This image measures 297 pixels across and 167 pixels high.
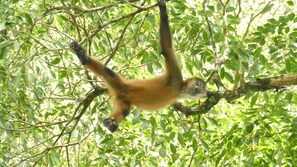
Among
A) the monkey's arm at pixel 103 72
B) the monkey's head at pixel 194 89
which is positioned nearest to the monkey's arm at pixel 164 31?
the monkey's head at pixel 194 89

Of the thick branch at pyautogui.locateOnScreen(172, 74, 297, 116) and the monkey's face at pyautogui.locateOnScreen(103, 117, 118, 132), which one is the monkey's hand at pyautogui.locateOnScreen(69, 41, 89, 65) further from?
the thick branch at pyautogui.locateOnScreen(172, 74, 297, 116)

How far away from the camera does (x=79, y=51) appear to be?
4.99 metres

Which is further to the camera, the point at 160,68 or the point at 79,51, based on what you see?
the point at 160,68

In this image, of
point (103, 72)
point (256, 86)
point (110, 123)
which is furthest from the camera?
point (103, 72)

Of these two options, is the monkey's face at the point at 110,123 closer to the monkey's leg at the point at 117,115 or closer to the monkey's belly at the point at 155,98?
the monkey's leg at the point at 117,115

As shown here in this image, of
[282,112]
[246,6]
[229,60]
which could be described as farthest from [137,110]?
[246,6]

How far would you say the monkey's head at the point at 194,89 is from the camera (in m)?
5.21

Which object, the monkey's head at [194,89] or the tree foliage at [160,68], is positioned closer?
the tree foliage at [160,68]

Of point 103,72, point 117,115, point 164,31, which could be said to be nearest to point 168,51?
point 164,31

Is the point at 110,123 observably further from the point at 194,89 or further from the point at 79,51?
the point at 194,89

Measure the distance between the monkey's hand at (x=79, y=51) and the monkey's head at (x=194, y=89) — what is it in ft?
4.24

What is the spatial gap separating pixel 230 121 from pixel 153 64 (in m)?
1.94

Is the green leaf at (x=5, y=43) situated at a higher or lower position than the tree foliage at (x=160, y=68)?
higher

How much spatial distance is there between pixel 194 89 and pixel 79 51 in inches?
56.7
